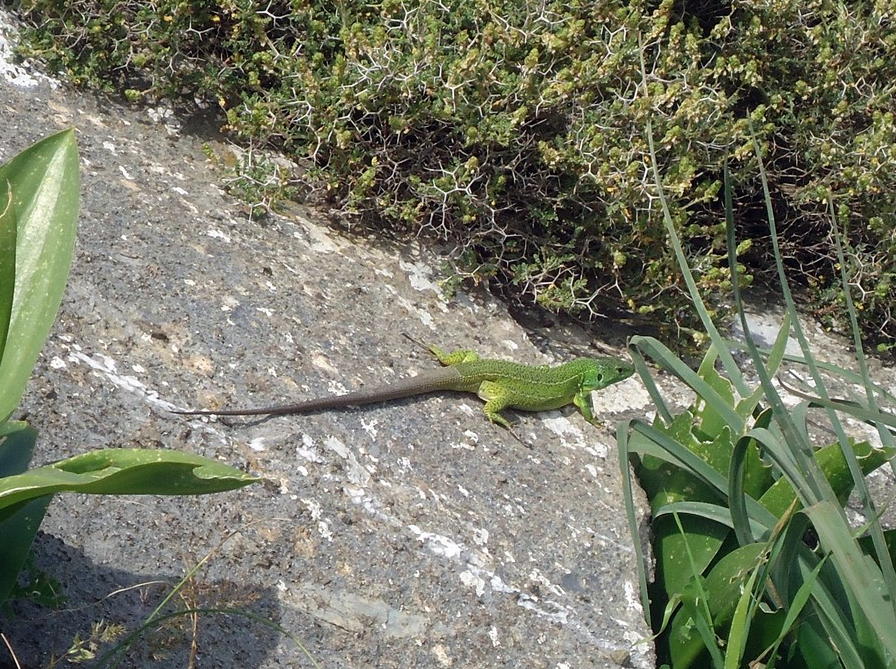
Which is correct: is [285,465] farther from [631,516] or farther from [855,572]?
[855,572]

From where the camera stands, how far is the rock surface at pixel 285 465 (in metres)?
2.47

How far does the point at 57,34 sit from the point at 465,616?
3.10 m

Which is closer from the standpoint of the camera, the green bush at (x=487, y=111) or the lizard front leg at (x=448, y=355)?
the lizard front leg at (x=448, y=355)

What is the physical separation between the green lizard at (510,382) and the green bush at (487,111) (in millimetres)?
361

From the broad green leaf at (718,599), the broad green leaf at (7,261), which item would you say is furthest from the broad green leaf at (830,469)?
the broad green leaf at (7,261)

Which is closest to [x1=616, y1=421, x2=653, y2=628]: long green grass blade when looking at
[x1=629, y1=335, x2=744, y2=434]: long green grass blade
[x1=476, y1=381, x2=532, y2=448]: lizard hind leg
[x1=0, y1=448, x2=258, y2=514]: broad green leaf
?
[x1=629, y1=335, x2=744, y2=434]: long green grass blade

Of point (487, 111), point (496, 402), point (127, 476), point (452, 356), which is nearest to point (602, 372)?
point (496, 402)

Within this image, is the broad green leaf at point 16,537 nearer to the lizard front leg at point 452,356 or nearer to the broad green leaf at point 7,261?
the broad green leaf at point 7,261

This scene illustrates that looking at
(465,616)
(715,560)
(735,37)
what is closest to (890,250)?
(735,37)

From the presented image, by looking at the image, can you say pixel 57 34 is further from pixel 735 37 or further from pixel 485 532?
pixel 735 37

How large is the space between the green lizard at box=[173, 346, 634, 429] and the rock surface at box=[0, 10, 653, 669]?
73 millimetres

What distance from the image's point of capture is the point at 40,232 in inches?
79.4

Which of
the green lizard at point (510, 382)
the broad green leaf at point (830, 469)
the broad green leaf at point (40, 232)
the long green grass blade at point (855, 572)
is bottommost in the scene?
the green lizard at point (510, 382)

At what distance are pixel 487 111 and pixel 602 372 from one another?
1.26m
